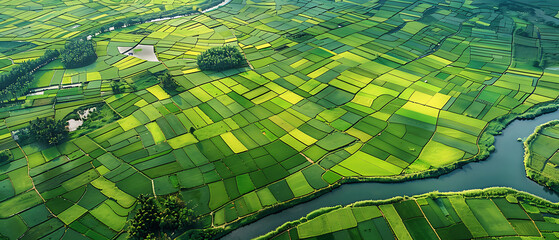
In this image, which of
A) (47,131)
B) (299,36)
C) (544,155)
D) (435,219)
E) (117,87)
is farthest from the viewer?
(299,36)

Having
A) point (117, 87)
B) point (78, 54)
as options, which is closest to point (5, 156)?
point (117, 87)

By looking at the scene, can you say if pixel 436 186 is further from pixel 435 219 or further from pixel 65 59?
pixel 65 59

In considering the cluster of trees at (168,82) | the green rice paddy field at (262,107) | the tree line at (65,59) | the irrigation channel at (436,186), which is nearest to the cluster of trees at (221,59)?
the green rice paddy field at (262,107)

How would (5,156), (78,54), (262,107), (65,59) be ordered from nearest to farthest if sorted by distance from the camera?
(5,156)
(262,107)
(65,59)
(78,54)

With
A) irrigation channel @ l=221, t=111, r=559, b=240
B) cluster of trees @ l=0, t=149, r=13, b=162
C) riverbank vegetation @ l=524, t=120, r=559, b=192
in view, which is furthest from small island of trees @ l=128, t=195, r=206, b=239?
riverbank vegetation @ l=524, t=120, r=559, b=192

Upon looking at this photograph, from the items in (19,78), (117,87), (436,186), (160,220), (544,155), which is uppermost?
(19,78)

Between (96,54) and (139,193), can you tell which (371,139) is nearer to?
(139,193)

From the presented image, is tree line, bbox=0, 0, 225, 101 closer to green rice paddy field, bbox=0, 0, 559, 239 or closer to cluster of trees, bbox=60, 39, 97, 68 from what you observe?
cluster of trees, bbox=60, 39, 97, 68

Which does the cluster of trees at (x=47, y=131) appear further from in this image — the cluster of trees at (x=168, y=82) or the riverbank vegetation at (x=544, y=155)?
the riverbank vegetation at (x=544, y=155)
